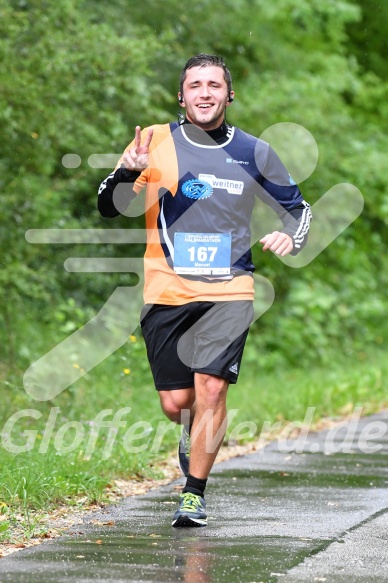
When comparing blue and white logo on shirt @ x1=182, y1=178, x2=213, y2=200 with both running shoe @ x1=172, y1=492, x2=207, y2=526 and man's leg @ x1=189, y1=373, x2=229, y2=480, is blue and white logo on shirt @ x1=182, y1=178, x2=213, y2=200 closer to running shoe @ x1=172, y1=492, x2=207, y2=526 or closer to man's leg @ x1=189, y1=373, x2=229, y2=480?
man's leg @ x1=189, y1=373, x2=229, y2=480

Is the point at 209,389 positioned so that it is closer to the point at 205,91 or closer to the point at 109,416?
the point at 205,91

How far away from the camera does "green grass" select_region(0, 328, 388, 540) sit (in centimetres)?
612

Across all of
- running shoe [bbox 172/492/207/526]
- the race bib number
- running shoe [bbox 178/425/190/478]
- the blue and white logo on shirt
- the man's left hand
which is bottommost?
running shoe [bbox 178/425/190/478]

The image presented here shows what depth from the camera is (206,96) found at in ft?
19.6

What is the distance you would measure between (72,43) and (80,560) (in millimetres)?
7008

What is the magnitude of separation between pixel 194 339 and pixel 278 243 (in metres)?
0.65

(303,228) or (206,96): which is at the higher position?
(206,96)

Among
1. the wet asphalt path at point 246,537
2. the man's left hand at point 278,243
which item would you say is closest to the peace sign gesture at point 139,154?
the man's left hand at point 278,243

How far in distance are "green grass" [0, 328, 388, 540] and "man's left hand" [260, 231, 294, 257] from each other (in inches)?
65.9

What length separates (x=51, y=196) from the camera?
11820 mm

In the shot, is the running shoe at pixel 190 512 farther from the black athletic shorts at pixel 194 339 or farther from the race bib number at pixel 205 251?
the race bib number at pixel 205 251

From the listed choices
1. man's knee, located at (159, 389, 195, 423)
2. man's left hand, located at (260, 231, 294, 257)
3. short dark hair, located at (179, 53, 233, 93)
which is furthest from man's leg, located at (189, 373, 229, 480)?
short dark hair, located at (179, 53, 233, 93)

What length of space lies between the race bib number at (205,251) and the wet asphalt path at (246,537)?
48.9 inches

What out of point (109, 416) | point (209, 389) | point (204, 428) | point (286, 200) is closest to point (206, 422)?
point (204, 428)
